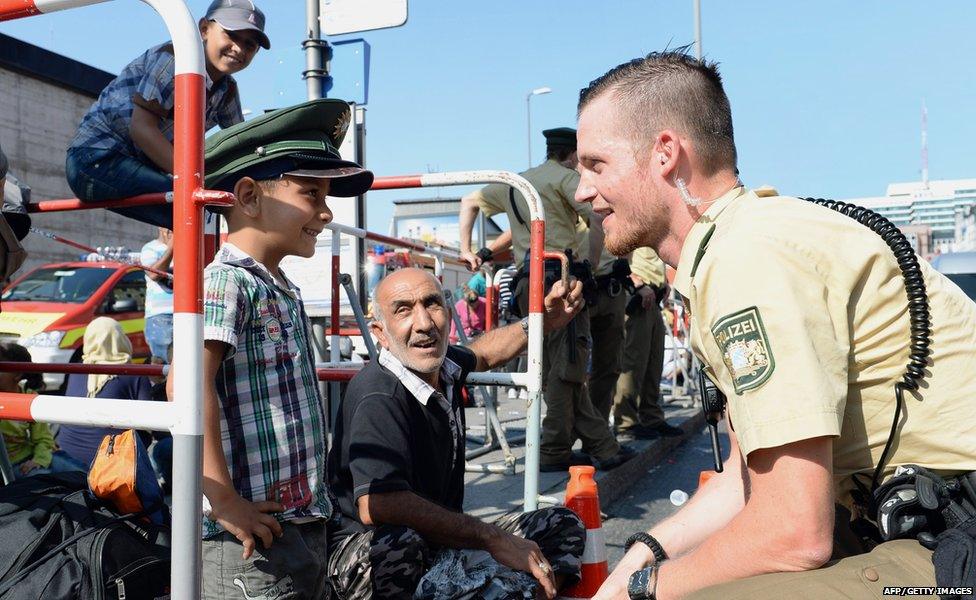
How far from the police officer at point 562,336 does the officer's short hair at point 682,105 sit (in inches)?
122

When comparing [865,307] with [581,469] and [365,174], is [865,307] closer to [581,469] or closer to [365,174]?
[365,174]

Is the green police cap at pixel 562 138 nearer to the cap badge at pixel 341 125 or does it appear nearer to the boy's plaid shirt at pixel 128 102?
the boy's plaid shirt at pixel 128 102

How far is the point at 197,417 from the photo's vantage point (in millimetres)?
1413

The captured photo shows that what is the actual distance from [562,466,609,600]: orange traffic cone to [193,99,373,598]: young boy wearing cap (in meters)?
1.07

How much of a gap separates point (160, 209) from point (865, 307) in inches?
98.9

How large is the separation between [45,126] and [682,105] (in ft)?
73.5

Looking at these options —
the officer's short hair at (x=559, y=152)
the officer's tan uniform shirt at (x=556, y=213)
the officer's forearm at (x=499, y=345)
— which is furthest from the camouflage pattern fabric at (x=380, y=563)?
the officer's short hair at (x=559, y=152)

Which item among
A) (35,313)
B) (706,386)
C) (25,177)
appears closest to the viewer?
(706,386)

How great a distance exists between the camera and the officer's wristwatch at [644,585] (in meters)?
1.62

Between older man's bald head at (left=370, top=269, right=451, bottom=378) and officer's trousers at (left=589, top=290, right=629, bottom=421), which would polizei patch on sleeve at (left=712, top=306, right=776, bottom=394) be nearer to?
older man's bald head at (left=370, top=269, right=451, bottom=378)

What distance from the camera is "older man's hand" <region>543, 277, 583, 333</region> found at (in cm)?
344

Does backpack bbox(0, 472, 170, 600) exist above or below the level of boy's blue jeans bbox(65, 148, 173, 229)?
below

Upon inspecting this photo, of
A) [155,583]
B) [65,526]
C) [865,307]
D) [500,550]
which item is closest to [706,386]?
[865,307]

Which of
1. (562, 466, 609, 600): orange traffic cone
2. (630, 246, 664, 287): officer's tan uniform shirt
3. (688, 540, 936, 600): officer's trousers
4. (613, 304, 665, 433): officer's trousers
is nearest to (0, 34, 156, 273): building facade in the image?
(630, 246, 664, 287): officer's tan uniform shirt
